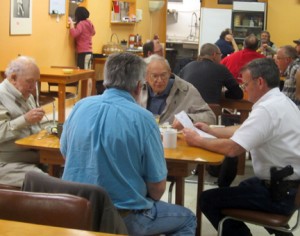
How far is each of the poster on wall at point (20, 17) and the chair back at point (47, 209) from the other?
554cm

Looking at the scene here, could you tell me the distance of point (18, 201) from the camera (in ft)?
5.50

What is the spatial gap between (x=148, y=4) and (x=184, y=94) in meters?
8.79

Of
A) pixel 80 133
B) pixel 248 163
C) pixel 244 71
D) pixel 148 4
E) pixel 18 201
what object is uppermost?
pixel 148 4

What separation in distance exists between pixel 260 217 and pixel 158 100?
1.32 metres

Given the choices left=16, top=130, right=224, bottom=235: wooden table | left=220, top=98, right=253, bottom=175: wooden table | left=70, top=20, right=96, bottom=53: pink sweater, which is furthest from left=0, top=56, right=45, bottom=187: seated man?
left=70, top=20, right=96, bottom=53: pink sweater

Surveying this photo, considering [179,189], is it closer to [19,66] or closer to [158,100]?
[158,100]

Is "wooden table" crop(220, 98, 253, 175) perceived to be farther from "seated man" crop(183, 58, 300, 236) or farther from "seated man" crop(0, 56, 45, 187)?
"seated man" crop(0, 56, 45, 187)

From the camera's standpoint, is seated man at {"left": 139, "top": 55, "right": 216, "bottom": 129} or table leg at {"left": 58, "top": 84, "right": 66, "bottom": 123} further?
table leg at {"left": 58, "top": 84, "right": 66, "bottom": 123}

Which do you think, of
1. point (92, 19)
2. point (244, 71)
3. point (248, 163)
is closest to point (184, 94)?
point (244, 71)

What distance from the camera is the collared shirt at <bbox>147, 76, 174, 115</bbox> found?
3645 mm

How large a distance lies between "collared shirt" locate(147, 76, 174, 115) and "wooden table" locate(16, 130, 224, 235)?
618 millimetres

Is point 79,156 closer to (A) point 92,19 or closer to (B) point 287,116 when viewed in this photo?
(B) point 287,116

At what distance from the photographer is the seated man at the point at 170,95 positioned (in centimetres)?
356

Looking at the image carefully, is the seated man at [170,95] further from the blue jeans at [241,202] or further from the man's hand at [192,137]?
the blue jeans at [241,202]
